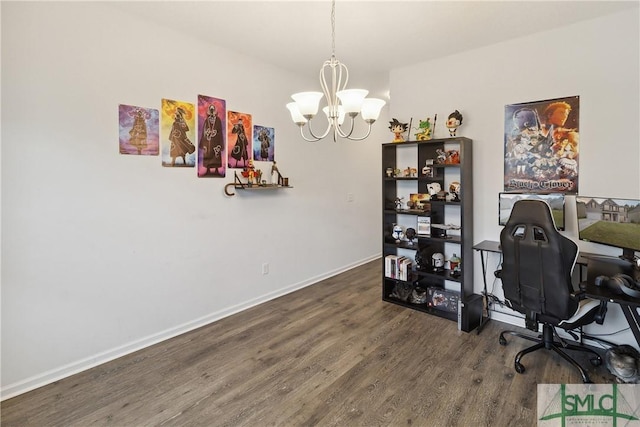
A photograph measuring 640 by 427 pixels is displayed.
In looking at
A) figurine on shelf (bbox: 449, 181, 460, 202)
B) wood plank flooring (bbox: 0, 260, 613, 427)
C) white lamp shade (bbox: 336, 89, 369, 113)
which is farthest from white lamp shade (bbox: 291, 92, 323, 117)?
figurine on shelf (bbox: 449, 181, 460, 202)

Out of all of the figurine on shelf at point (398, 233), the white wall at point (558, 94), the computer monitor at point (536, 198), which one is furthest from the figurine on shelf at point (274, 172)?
the computer monitor at point (536, 198)

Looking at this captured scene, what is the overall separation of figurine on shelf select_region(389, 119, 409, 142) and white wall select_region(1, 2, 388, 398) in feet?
3.49

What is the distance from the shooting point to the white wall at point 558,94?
2.50m

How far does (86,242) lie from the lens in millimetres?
2383

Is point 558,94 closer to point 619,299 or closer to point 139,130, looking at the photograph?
point 619,299

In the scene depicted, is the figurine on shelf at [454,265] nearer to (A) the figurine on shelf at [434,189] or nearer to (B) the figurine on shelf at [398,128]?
(A) the figurine on shelf at [434,189]

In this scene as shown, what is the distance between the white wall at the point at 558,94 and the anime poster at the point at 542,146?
0.18 feet

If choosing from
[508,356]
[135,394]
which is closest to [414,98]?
[508,356]

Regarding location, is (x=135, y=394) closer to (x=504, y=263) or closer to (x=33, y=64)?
(x=33, y=64)

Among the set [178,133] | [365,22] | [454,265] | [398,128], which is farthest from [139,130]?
[454,265]

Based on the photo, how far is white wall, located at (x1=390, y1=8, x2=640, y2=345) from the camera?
8.20 ft

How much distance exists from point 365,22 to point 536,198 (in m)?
2.10

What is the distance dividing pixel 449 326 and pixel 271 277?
1.97 metres

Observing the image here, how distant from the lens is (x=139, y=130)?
2.61 metres
